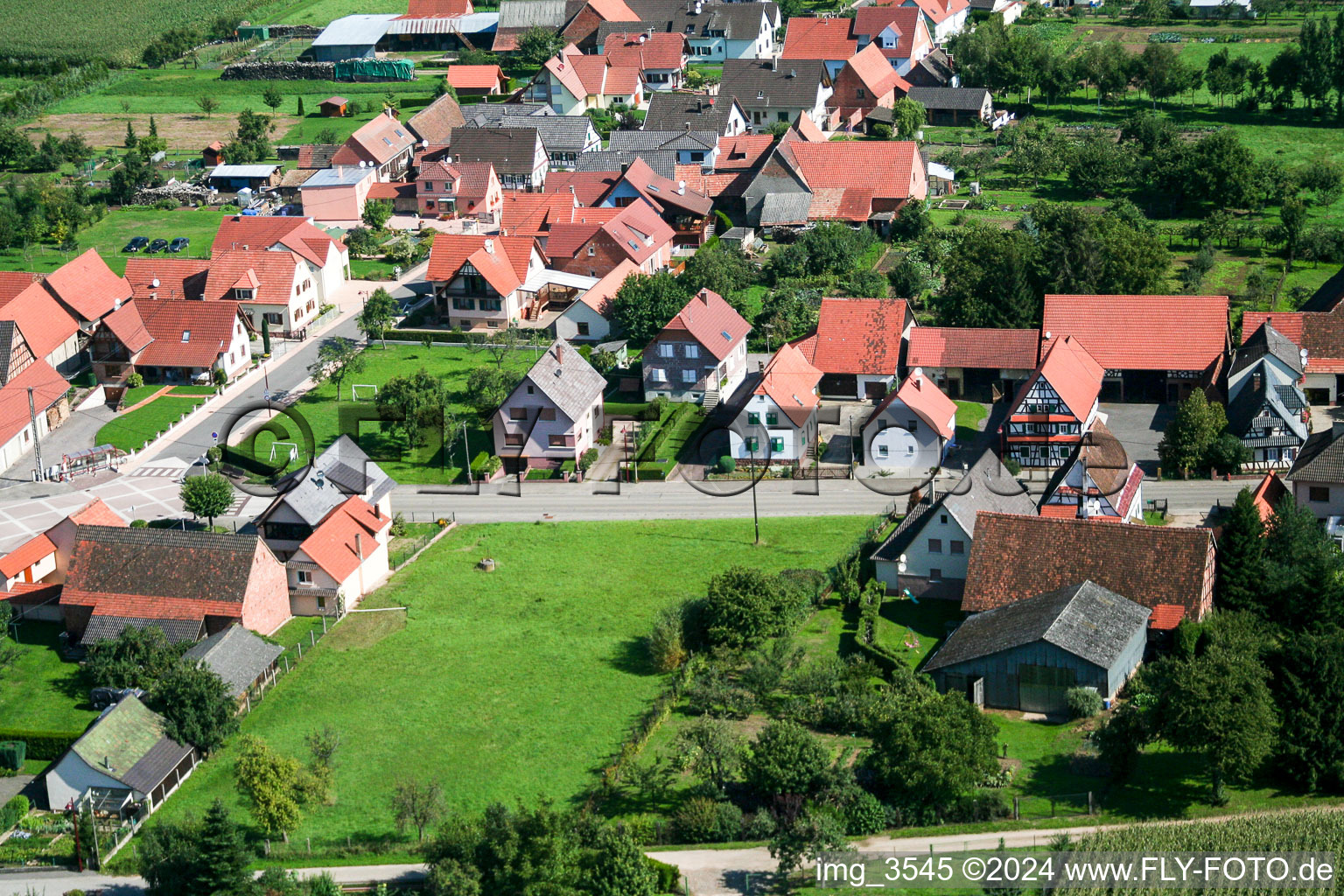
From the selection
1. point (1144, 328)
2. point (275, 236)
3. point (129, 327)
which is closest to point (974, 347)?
point (1144, 328)

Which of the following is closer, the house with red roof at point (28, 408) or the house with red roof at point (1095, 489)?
the house with red roof at point (1095, 489)

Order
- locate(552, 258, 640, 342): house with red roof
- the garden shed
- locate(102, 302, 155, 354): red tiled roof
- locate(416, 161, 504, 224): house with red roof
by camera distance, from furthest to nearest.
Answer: locate(416, 161, 504, 224): house with red roof, locate(552, 258, 640, 342): house with red roof, locate(102, 302, 155, 354): red tiled roof, the garden shed

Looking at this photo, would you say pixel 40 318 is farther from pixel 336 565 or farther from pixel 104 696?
pixel 104 696

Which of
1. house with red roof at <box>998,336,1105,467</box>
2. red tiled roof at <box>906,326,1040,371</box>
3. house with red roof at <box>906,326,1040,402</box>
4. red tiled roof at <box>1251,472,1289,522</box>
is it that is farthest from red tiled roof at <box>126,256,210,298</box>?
red tiled roof at <box>1251,472,1289,522</box>

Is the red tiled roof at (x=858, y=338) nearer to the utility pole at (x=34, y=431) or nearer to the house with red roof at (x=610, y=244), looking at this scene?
the house with red roof at (x=610, y=244)

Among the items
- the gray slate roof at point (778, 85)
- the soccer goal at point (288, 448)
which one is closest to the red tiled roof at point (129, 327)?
the soccer goal at point (288, 448)

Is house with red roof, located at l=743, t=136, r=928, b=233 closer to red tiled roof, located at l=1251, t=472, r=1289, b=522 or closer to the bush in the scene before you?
red tiled roof, located at l=1251, t=472, r=1289, b=522
